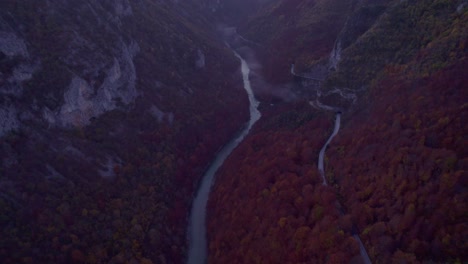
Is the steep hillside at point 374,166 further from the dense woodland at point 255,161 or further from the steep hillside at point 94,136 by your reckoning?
the steep hillside at point 94,136

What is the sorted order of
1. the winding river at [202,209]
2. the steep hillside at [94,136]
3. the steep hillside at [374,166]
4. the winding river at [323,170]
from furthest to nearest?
the winding river at [202,209] < the steep hillside at [94,136] < the winding river at [323,170] < the steep hillside at [374,166]

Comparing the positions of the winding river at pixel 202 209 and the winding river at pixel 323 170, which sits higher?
the winding river at pixel 323 170

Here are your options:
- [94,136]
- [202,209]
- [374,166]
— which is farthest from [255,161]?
[94,136]

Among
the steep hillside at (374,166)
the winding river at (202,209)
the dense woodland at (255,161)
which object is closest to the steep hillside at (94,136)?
the dense woodland at (255,161)

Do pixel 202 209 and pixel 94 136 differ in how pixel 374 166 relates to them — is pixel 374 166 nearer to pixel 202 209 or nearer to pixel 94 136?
pixel 202 209

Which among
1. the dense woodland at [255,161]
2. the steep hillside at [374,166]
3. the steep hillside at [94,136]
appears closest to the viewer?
the steep hillside at [374,166]
